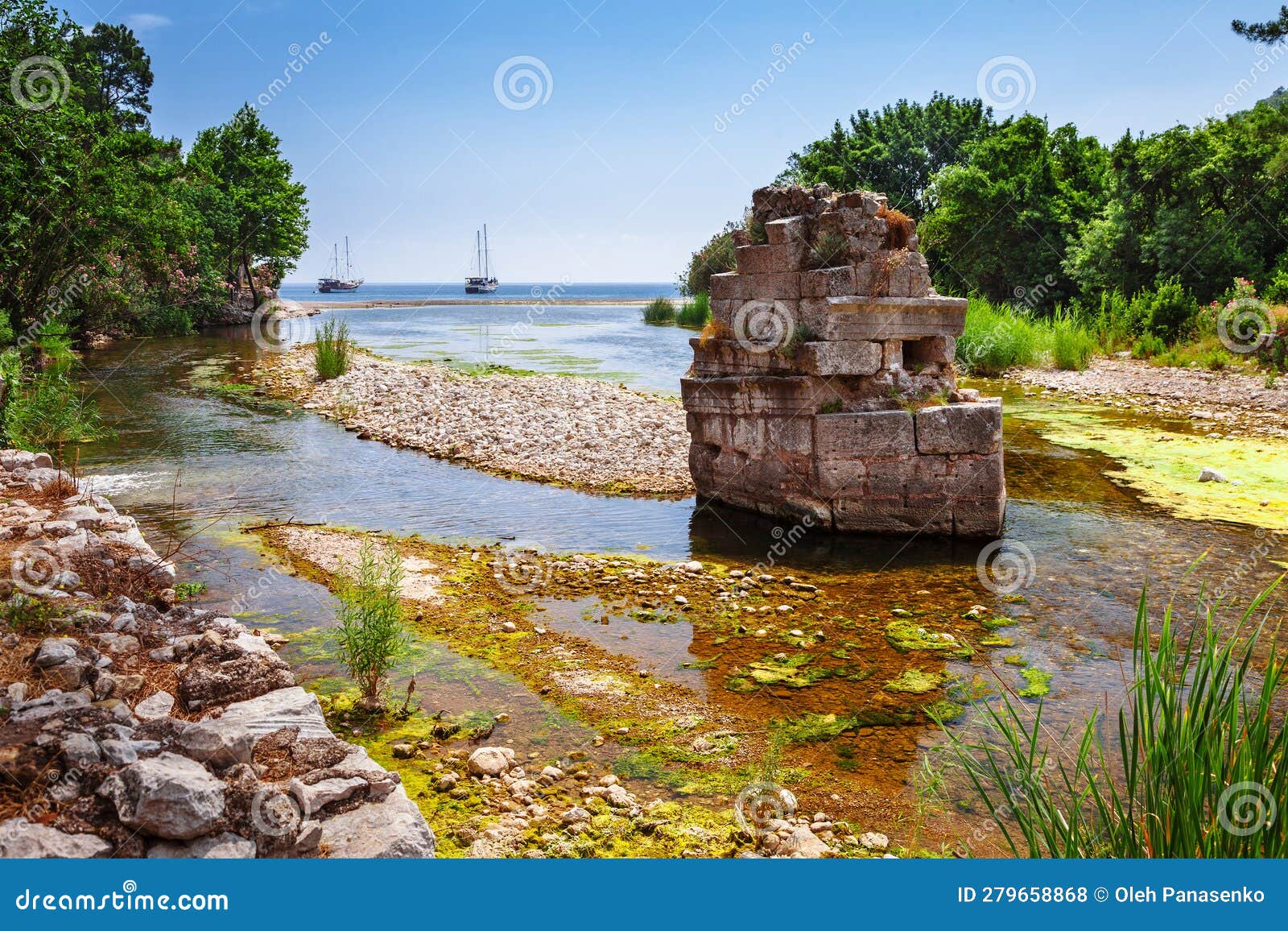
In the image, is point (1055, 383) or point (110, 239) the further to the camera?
point (1055, 383)

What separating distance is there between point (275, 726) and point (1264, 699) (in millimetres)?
3978

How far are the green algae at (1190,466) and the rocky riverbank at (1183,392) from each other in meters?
1.15

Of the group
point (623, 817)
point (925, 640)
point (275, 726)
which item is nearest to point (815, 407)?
point (925, 640)

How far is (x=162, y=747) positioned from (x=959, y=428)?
765cm

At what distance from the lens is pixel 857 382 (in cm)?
962

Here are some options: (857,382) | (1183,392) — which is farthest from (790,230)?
(1183,392)

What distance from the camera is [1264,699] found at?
273 centimetres

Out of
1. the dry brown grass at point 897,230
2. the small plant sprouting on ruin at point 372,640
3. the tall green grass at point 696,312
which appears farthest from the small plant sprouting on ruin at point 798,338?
the tall green grass at point 696,312

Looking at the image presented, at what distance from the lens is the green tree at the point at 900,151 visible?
4331 cm

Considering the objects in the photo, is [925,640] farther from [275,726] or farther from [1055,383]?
[1055,383]

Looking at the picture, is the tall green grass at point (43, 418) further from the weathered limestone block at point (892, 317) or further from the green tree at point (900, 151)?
the green tree at point (900, 151)

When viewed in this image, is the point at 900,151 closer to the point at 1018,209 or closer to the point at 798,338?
the point at 1018,209

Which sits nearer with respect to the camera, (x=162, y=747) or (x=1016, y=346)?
(x=162, y=747)

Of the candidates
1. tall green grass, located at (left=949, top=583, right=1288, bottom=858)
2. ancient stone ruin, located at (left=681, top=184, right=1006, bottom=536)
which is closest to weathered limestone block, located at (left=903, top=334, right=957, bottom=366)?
ancient stone ruin, located at (left=681, top=184, right=1006, bottom=536)
